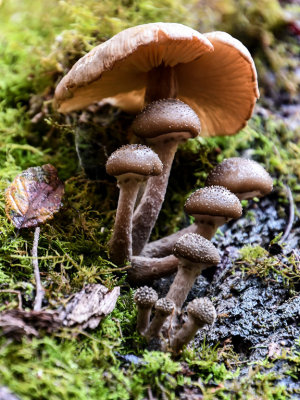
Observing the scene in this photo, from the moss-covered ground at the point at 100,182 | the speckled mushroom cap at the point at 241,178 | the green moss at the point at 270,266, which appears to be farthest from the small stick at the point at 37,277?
the green moss at the point at 270,266

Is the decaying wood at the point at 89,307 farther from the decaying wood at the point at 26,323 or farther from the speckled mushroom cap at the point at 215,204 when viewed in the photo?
the speckled mushroom cap at the point at 215,204

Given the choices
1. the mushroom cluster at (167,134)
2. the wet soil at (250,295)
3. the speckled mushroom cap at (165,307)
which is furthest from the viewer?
the wet soil at (250,295)

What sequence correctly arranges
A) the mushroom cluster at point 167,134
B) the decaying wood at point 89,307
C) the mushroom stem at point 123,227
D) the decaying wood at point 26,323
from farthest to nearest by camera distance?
the mushroom stem at point 123,227, the mushroom cluster at point 167,134, the decaying wood at point 89,307, the decaying wood at point 26,323

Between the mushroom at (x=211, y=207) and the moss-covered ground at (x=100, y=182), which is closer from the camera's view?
the moss-covered ground at (x=100, y=182)

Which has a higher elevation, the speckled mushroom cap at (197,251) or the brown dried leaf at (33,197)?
the speckled mushroom cap at (197,251)

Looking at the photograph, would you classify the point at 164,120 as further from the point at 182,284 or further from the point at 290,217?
the point at 290,217

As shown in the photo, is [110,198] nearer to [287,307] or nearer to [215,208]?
[215,208]
